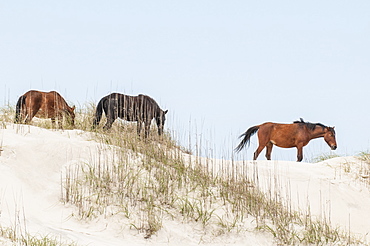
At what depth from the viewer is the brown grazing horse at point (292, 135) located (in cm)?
1262

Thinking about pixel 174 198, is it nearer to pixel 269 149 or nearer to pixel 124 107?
pixel 124 107

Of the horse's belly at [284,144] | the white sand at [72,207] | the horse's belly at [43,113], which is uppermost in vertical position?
the horse's belly at [43,113]

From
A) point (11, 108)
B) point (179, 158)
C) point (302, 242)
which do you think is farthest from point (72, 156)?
point (11, 108)

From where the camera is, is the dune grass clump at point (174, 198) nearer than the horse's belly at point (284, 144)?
Yes

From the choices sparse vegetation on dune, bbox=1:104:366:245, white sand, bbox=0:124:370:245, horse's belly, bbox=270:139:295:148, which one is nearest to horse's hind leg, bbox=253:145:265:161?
horse's belly, bbox=270:139:295:148

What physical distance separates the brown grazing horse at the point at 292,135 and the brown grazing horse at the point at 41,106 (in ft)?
14.9

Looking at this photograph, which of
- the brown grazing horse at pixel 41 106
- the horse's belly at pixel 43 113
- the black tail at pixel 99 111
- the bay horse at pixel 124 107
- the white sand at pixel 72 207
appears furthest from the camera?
the horse's belly at pixel 43 113

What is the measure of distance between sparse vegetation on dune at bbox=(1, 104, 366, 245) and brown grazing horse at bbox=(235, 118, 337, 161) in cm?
449

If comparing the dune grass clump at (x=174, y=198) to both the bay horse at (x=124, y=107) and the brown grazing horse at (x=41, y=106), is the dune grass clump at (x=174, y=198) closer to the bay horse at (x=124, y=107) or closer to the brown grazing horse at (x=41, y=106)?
the bay horse at (x=124, y=107)

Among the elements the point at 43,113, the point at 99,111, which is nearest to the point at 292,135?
the point at 99,111

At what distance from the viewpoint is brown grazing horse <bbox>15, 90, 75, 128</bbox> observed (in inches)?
416

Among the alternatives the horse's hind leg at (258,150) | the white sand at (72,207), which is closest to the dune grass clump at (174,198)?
the white sand at (72,207)

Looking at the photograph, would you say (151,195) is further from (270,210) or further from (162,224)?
(270,210)

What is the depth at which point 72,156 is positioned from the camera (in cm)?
787
